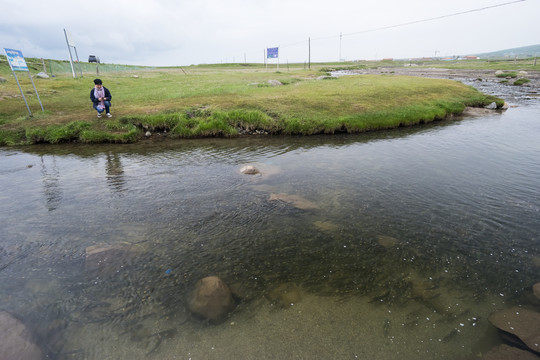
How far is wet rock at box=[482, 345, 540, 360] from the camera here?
512 cm

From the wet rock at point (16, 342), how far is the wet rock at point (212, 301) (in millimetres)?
3037

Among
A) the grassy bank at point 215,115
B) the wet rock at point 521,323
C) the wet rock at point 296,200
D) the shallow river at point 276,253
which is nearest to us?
the wet rock at point 521,323

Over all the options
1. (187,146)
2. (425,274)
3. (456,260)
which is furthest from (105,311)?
(187,146)

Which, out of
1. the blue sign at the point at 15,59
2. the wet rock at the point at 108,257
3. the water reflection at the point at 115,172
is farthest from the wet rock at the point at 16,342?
the blue sign at the point at 15,59

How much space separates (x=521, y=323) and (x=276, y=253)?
5.85 m

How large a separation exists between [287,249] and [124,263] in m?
4.87

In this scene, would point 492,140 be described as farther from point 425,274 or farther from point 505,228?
point 425,274

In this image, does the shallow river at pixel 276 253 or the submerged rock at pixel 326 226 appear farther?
the submerged rock at pixel 326 226

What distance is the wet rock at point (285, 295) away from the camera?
666cm

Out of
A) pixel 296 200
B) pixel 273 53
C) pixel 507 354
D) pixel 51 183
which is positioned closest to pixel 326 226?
pixel 296 200

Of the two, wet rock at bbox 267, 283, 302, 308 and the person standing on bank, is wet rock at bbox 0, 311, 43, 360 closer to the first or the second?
wet rock at bbox 267, 283, 302, 308

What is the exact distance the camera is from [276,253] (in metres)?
8.44

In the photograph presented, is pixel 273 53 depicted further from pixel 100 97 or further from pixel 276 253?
pixel 276 253

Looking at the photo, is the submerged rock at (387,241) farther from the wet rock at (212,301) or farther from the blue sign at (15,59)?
the blue sign at (15,59)
